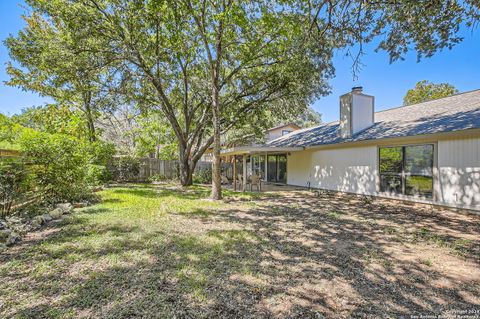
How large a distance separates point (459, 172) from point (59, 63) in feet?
47.8

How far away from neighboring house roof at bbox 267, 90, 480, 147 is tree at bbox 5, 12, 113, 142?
36.5ft

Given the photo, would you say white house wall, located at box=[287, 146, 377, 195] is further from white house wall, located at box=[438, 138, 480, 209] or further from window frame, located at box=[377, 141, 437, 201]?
white house wall, located at box=[438, 138, 480, 209]

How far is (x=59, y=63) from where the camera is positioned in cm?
973

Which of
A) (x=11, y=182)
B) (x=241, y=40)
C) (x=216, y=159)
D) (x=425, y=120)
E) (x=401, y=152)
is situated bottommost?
(x=11, y=182)

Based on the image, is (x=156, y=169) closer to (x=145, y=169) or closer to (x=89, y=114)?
(x=145, y=169)

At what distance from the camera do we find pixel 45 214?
580cm

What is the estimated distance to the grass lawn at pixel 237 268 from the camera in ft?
8.52

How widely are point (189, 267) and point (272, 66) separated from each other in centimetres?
1022

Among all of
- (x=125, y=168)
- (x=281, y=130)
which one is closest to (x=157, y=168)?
(x=125, y=168)

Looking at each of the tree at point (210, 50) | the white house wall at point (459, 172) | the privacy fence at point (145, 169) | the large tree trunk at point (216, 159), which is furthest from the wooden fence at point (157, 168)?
the white house wall at point (459, 172)

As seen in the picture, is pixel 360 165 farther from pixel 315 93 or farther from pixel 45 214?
pixel 45 214

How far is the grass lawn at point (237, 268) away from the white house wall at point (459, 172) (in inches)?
44.8

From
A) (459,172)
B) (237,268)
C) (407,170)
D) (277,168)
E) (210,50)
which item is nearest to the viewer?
(237,268)

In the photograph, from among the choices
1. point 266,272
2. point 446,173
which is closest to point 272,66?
point 446,173
